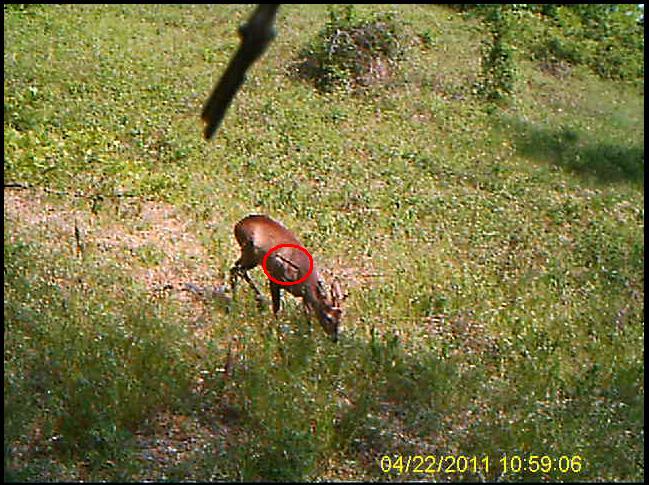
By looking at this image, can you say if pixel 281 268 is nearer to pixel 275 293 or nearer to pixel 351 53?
pixel 275 293

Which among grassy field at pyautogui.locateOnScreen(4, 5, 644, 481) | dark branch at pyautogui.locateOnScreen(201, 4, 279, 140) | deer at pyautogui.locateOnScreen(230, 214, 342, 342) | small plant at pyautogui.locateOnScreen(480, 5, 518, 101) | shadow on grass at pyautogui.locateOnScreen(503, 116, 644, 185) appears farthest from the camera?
small plant at pyautogui.locateOnScreen(480, 5, 518, 101)

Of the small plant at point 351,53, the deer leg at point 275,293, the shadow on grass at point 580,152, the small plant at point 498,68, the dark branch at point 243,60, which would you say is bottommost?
the shadow on grass at point 580,152

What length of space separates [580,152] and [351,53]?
334cm

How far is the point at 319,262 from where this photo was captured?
22.9ft

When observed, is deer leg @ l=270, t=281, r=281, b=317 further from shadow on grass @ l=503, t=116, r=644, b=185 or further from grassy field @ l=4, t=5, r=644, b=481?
shadow on grass @ l=503, t=116, r=644, b=185

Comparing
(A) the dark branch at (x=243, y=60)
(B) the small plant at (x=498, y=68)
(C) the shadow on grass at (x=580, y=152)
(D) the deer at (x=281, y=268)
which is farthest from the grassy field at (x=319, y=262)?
(A) the dark branch at (x=243, y=60)

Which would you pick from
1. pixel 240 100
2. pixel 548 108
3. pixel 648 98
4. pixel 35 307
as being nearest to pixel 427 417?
pixel 35 307

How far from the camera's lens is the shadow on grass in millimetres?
10992

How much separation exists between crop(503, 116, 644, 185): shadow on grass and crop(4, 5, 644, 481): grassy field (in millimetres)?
44

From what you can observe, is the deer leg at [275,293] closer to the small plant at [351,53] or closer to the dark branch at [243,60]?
the dark branch at [243,60]

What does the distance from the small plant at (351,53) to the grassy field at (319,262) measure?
0.30m

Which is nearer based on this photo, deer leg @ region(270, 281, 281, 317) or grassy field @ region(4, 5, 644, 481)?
grassy field @ region(4, 5, 644, 481)

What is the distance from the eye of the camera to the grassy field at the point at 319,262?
14.6 feet

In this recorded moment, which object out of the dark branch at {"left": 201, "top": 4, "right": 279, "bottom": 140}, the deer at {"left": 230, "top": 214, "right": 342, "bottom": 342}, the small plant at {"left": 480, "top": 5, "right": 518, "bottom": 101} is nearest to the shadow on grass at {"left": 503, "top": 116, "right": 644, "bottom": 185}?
the small plant at {"left": 480, "top": 5, "right": 518, "bottom": 101}
